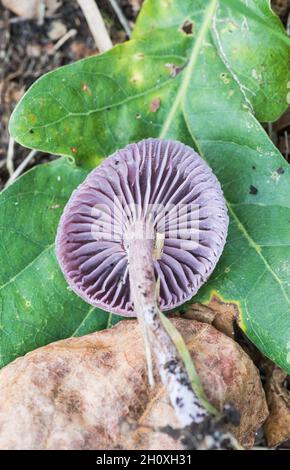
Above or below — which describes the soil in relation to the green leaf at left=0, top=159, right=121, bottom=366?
above

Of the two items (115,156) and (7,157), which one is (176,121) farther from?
(7,157)

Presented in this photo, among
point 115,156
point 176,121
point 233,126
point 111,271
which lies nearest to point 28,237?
point 111,271

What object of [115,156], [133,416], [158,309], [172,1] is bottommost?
[133,416]

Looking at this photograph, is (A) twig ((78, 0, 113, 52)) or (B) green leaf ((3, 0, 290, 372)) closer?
(B) green leaf ((3, 0, 290, 372))

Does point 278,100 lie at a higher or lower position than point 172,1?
lower

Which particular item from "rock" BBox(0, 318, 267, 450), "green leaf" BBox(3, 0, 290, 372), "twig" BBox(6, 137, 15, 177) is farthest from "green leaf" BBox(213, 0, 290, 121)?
"twig" BBox(6, 137, 15, 177)

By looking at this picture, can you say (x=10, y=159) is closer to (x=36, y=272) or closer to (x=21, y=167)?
(x=21, y=167)

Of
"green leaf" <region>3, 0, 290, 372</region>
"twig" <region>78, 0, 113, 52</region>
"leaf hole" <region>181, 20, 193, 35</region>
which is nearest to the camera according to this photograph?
"green leaf" <region>3, 0, 290, 372</region>

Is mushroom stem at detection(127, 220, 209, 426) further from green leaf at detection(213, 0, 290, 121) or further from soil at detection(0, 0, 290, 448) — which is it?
soil at detection(0, 0, 290, 448)
